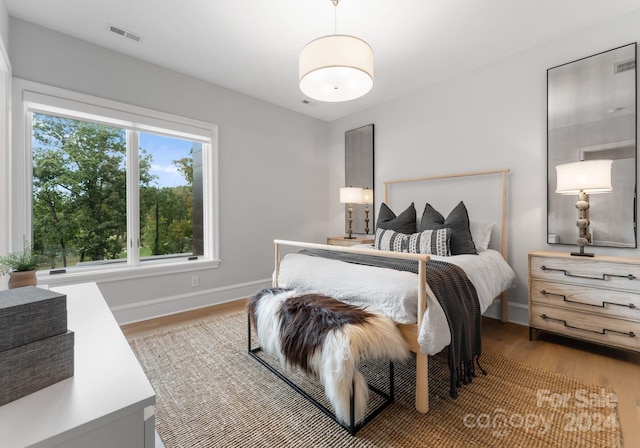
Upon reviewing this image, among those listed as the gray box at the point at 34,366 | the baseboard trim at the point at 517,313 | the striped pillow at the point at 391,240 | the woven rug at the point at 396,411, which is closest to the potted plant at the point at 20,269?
the woven rug at the point at 396,411

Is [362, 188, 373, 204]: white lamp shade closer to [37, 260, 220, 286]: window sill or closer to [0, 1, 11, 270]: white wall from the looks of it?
[37, 260, 220, 286]: window sill

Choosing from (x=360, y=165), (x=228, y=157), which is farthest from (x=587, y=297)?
(x=228, y=157)

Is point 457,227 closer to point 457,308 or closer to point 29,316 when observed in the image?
point 457,308

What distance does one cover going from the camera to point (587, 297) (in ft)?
7.14

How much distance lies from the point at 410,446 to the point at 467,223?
2032 mm

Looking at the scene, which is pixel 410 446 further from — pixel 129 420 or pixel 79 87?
pixel 79 87

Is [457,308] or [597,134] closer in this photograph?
[457,308]

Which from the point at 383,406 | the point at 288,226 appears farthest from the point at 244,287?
the point at 383,406

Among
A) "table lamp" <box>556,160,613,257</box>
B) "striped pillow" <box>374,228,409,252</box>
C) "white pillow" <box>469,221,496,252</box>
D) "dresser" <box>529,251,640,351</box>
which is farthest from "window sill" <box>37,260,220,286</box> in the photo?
"table lamp" <box>556,160,613,257</box>

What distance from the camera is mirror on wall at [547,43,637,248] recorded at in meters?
2.28

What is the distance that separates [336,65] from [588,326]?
263 centimetres

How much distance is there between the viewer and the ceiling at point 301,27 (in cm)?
218

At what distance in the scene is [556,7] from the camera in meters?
2.22

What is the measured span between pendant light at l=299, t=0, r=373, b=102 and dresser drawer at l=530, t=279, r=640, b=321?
7.16 ft
